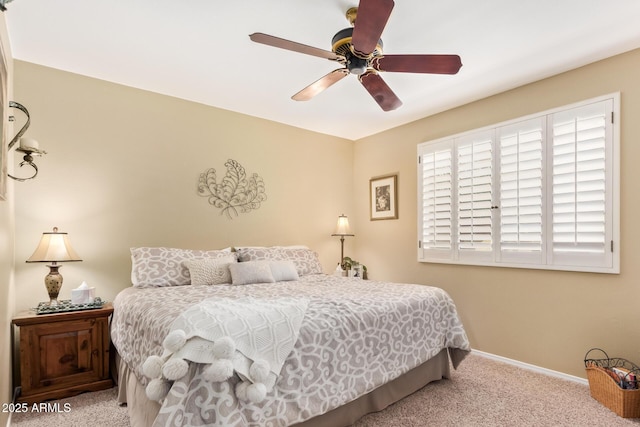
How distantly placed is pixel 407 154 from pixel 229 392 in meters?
3.45

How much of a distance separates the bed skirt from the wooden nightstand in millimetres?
213

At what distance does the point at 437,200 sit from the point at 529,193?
937 mm

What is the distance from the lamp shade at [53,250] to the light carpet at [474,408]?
3.30 feet

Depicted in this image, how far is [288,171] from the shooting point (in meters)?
4.29

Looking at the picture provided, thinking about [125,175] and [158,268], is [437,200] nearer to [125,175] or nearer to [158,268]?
[158,268]

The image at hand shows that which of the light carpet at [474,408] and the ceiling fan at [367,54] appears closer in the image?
the ceiling fan at [367,54]

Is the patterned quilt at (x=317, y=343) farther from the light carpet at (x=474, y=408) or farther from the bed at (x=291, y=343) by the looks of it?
the light carpet at (x=474, y=408)

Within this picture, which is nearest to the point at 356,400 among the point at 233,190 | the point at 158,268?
the point at 158,268

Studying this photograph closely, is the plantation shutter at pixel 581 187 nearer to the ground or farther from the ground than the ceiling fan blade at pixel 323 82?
nearer to the ground

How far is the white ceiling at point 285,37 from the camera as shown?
2072mm

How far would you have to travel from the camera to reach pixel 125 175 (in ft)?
10.3

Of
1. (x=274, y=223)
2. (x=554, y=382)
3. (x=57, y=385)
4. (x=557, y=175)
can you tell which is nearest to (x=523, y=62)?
(x=557, y=175)

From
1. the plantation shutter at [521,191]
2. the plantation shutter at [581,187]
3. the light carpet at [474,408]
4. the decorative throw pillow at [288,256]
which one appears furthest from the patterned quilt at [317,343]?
the plantation shutter at [581,187]

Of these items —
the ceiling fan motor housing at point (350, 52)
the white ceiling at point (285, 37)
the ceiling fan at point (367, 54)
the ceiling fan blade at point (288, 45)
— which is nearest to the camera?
the ceiling fan at point (367, 54)
